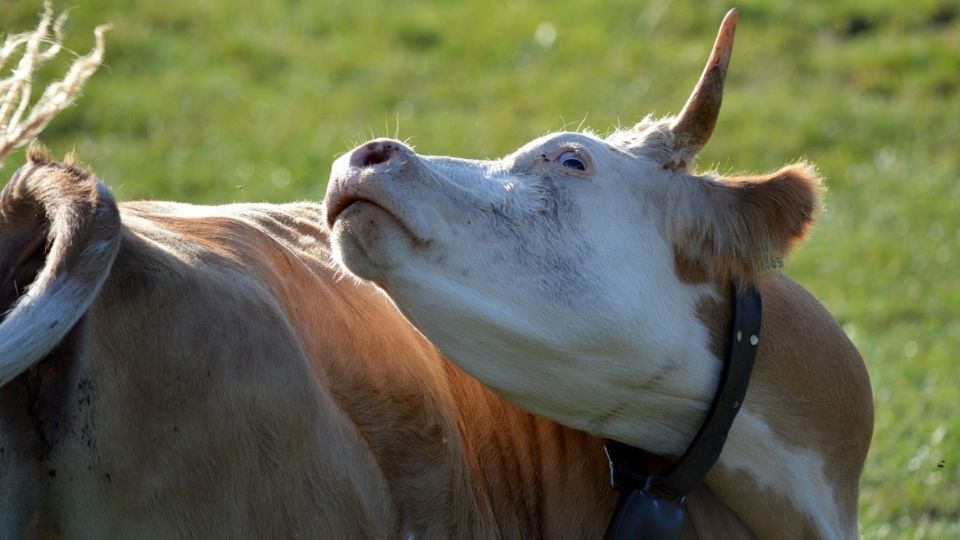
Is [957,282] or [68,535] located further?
[957,282]

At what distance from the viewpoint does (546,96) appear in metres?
9.77

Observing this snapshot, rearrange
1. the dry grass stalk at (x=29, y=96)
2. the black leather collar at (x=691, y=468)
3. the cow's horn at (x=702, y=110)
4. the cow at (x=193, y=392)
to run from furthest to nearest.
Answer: the cow's horn at (x=702, y=110)
the black leather collar at (x=691, y=468)
the dry grass stalk at (x=29, y=96)
the cow at (x=193, y=392)

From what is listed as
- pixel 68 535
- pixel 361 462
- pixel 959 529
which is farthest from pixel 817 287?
pixel 68 535

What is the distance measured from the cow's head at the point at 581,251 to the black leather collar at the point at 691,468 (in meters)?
0.05

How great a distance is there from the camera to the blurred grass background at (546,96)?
827cm

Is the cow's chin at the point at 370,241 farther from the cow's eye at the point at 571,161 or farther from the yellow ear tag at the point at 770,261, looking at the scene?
the yellow ear tag at the point at 770,261

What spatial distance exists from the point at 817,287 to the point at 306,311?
4.89m

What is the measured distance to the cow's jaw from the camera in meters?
3.13

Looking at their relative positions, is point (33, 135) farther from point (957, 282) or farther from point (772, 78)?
point (772, 78)

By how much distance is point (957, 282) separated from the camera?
7668 millimetres

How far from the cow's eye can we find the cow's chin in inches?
18.9

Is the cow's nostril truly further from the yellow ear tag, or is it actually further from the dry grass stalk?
the yellow ear tag

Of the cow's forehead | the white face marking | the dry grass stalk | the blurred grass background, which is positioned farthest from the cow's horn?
the blurred grass background

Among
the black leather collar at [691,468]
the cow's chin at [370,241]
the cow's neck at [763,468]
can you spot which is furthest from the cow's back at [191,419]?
the cow's neck at [763,468]
